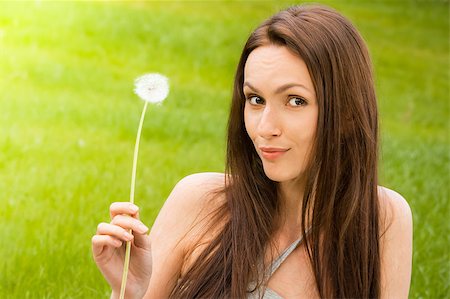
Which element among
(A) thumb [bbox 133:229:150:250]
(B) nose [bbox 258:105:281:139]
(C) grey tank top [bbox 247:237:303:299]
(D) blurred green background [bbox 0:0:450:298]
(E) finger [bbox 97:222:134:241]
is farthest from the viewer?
(D) blurred green background [bbox 0:0:450:298]

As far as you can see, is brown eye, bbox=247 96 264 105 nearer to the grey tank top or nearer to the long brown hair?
the long brown hair

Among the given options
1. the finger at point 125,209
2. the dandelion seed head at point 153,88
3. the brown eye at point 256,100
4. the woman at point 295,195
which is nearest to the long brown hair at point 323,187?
the woman at point 295,195

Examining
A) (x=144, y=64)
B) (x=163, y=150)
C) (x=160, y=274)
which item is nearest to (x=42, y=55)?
(x=144, y=64)

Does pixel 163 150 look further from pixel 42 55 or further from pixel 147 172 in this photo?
pixel 42 55

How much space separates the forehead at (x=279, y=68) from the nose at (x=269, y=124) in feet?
0.27

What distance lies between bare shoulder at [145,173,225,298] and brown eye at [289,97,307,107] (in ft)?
Result: 1.55

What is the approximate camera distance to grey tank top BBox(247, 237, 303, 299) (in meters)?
3.06

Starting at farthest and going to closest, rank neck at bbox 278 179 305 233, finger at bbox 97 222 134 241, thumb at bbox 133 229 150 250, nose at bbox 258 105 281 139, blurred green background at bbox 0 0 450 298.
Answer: blurred green background at bbox 0 0 450 298 → neck at bbox 278 179 305 233 → nose at bbox 258 105 281 139 → thumb at bbox 133 229 150 250 → finger at bbox 97 222 134 241

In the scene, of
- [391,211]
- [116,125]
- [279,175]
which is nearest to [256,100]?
[279,175]

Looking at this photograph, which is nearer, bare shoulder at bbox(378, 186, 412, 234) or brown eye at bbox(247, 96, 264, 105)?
brown eye at bbox(247, 96, 264, 105)

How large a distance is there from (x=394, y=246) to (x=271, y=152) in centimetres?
55

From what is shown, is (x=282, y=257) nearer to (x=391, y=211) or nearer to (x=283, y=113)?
(x=391, y=211)

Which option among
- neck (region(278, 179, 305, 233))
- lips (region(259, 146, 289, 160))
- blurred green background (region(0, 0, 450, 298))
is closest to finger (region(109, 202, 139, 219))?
lips (region(259, 146, 289, 160))

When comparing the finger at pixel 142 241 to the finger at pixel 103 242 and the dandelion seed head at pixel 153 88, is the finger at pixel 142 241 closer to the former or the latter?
the finger at pixel 103 242
